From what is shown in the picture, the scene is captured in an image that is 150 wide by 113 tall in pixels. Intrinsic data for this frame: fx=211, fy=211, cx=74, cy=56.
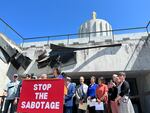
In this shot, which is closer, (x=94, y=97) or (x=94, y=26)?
(x=94, y=97)

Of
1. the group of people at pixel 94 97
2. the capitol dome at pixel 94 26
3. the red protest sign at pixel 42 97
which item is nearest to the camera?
the red protest sign at pixel 42 97

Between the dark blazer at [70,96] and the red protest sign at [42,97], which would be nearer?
the red protest sign at [42,97]

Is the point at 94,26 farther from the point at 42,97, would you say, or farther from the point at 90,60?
the point at 42,97

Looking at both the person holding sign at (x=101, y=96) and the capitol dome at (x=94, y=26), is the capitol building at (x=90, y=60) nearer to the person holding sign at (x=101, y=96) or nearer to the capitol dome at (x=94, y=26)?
the person holding sign at (x=101, y=96)

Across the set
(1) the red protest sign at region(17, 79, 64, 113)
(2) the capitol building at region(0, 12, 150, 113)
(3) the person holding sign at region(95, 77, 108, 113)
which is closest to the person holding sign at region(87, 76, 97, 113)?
(3) the person holding sign at region(95, 77, 108, 113)

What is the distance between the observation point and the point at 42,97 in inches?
195

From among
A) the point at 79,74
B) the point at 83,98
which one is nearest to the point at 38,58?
the point at 79,74

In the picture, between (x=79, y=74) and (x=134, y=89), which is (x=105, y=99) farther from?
(x=134, y=89)

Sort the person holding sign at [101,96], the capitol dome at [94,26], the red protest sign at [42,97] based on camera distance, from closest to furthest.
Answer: the red protest sign at [42,97] < the person holding sign at [101,96] < the capitol dome at [94,26]

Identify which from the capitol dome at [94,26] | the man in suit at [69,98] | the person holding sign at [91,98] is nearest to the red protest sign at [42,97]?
the man in suit at [69,98]

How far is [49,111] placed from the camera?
477 centimetres

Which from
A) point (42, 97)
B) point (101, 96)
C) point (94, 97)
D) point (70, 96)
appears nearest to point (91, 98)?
point (94, 97)

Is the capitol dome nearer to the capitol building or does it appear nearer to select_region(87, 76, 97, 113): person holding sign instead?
the capitol building

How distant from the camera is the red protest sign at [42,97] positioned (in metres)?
4.81
